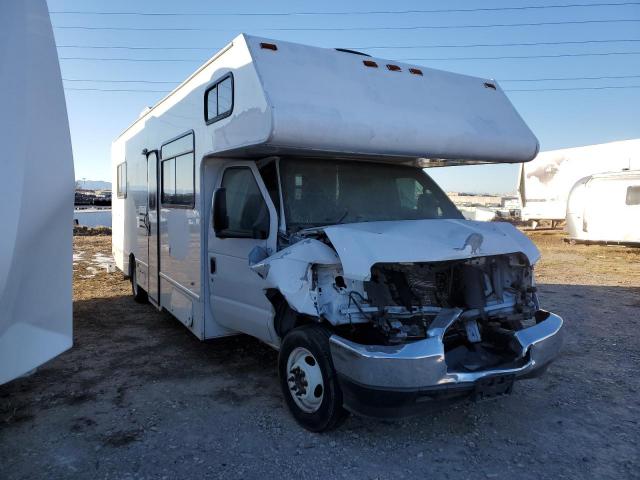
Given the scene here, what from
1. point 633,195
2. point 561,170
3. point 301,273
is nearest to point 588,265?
point 633,195

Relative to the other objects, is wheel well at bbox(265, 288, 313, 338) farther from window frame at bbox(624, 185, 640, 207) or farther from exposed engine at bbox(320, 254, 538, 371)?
window frame at bbox(624, 185, 640, 207)

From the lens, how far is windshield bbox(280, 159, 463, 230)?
4.37 m

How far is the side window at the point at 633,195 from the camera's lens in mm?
14844

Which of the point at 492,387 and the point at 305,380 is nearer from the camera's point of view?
the point at 492,387

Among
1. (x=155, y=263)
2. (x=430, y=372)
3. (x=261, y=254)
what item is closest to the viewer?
(x=430, y=372)

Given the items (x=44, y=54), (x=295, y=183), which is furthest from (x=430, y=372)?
(x=44, y=54)

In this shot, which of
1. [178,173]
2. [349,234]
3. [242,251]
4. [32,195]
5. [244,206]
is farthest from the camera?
[178,173]

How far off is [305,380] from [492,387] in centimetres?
133

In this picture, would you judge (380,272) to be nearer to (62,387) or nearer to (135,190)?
(62,387)

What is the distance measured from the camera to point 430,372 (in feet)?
10.5

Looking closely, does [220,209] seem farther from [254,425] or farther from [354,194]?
[254,425]

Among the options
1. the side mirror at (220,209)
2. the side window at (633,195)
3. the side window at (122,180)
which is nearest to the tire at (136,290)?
the side window at (122,180)

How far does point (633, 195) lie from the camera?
586 inches

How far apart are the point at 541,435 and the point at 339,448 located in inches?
60.8
